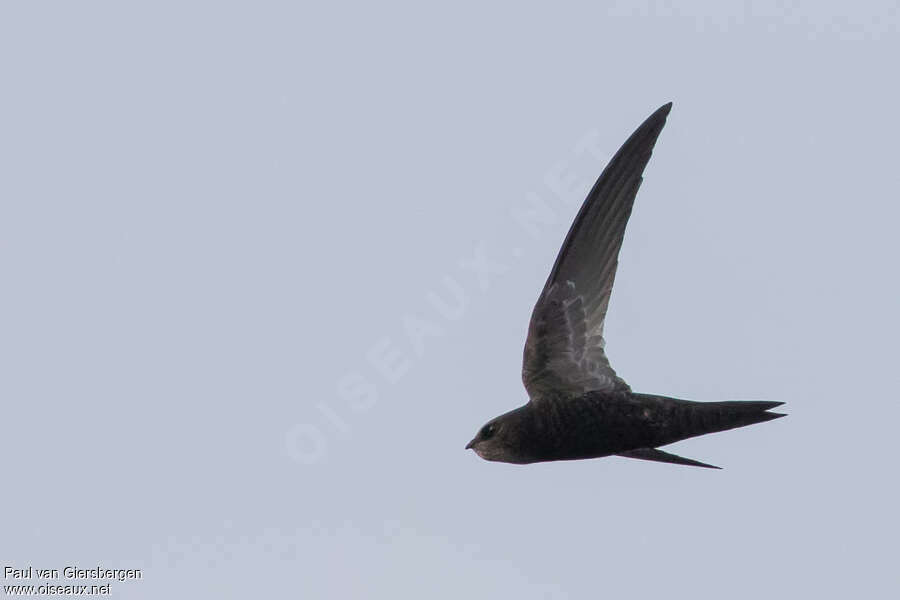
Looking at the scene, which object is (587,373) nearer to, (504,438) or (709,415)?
(504,438)

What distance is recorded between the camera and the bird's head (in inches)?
384

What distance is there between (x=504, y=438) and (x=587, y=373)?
0.74 m

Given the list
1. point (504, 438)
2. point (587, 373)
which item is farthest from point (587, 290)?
point (504, 438)

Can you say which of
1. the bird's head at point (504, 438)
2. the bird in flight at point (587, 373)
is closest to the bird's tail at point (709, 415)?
the bird in flight at point (587, 373)

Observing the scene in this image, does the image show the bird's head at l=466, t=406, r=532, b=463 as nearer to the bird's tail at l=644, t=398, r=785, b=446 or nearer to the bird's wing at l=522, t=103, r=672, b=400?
the bird's wing at l=522, t=103, r=672, b=400

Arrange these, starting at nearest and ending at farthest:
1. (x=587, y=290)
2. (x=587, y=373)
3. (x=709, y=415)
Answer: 1. (x=709, y=415)
2. (x=587, y=373)
3. (x=587, y=290)

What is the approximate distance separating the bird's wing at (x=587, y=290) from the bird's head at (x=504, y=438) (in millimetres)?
226

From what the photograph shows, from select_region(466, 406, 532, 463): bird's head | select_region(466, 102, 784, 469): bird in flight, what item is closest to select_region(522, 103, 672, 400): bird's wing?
select_region(466, 102, 784, 469): bird in flight

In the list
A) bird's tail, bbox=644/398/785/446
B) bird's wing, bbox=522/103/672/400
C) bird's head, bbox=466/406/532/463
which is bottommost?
bird's tail, bbox=644/398/785/446

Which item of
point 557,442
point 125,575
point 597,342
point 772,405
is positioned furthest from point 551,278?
point 125,575

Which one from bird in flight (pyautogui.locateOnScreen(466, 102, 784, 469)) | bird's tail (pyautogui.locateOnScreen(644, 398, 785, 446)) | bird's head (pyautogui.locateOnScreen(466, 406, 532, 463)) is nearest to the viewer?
bird's tail (pyautogui.locateOnScreen(644, 398, 785, 446))

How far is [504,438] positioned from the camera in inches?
385

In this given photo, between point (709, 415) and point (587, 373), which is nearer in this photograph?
point (709, 415)

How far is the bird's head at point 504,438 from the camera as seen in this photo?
9742 millimetres
